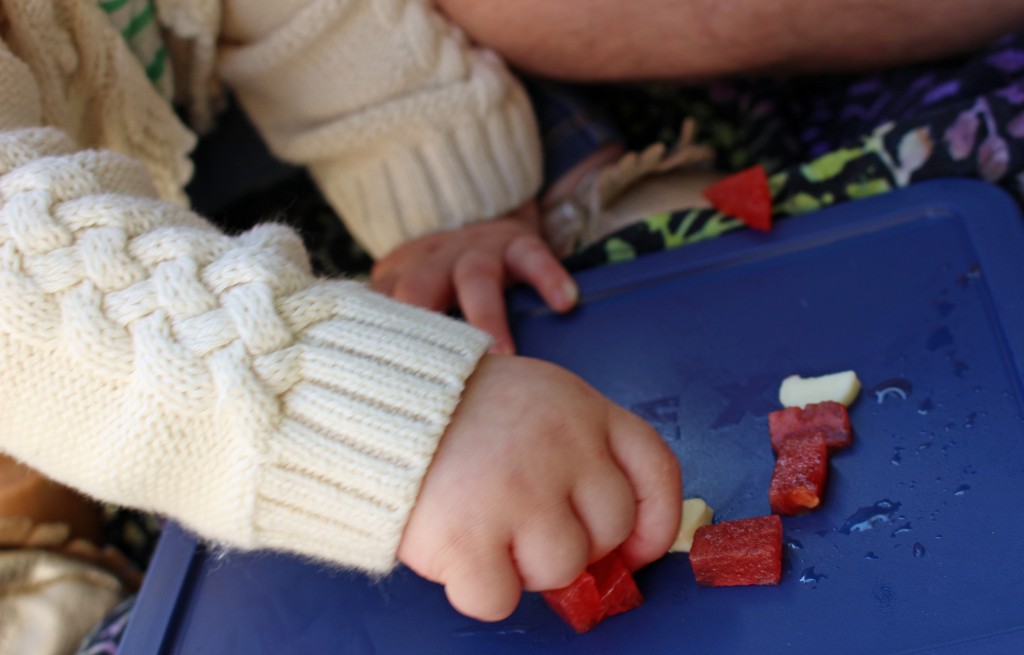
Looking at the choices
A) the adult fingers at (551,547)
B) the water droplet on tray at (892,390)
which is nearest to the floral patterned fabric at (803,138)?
the water droplet on tray at (892,390)

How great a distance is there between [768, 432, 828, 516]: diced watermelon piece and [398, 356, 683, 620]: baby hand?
0.22 ft

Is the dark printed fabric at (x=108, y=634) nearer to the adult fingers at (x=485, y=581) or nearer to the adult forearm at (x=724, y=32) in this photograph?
the adult fingers at (x=485, y=581)

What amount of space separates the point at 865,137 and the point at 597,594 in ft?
1.59

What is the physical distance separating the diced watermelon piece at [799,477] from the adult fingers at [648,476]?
0.07 meters

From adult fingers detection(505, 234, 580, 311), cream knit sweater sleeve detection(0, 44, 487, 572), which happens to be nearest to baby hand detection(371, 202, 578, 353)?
adult fingers detection(505, 234, 580, 311)

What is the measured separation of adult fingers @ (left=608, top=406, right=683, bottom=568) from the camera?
1.84ft

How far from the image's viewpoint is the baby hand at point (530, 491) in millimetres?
528

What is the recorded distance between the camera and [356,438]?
1.80 ft

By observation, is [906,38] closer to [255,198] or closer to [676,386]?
[676,386]

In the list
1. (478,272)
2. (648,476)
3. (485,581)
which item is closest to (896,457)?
(648,476)

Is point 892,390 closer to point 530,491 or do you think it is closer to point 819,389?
point 819,389

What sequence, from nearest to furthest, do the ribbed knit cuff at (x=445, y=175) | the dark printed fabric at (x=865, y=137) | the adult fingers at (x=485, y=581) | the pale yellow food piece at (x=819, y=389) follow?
the adult fingers at (x=485, y=581)
the pale yellow food piece at (x=819, y=389)
the dark printed fabric at (x=865, y=137)
the ribbed knit cuff at (x=445, y=175)

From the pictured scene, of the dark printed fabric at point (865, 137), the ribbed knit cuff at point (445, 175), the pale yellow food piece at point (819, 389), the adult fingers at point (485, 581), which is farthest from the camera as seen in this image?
the ribbed knit cuff at point (445, 175)

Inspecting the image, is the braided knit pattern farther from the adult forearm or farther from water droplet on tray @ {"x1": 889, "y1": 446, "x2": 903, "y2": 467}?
the adult forearm
